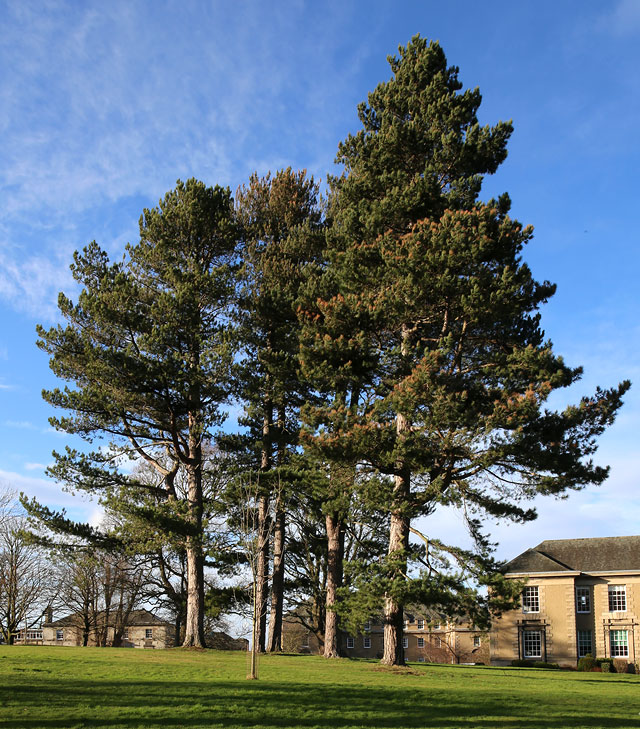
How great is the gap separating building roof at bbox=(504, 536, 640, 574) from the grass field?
3014cm

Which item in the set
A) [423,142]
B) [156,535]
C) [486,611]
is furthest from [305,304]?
[486,611]

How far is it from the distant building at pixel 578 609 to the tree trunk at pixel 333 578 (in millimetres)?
23197

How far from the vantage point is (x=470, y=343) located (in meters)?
21.2

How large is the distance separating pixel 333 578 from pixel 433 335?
962 cm

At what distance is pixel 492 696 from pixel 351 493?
7.08 meters

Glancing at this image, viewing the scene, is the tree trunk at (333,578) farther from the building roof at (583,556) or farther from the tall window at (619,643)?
the tall window at (619,643)

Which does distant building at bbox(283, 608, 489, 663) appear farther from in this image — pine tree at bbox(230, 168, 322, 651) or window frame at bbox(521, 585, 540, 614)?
pine tree at bbox(230, 168, 322, 651)

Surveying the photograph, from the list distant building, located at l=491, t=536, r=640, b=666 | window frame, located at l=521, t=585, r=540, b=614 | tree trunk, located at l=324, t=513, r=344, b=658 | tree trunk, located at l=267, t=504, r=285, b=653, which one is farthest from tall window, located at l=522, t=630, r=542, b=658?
tree trunk, located at l=324, t=513, r=344, b=658

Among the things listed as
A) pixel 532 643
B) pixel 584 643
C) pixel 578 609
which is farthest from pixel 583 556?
pixel 532 643

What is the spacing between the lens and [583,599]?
46.3m

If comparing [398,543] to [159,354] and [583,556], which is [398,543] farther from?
[583,556]

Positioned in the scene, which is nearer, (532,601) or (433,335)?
(433,335)

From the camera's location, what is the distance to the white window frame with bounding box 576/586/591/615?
46.2 metres

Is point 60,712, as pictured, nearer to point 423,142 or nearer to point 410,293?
point 410,293
